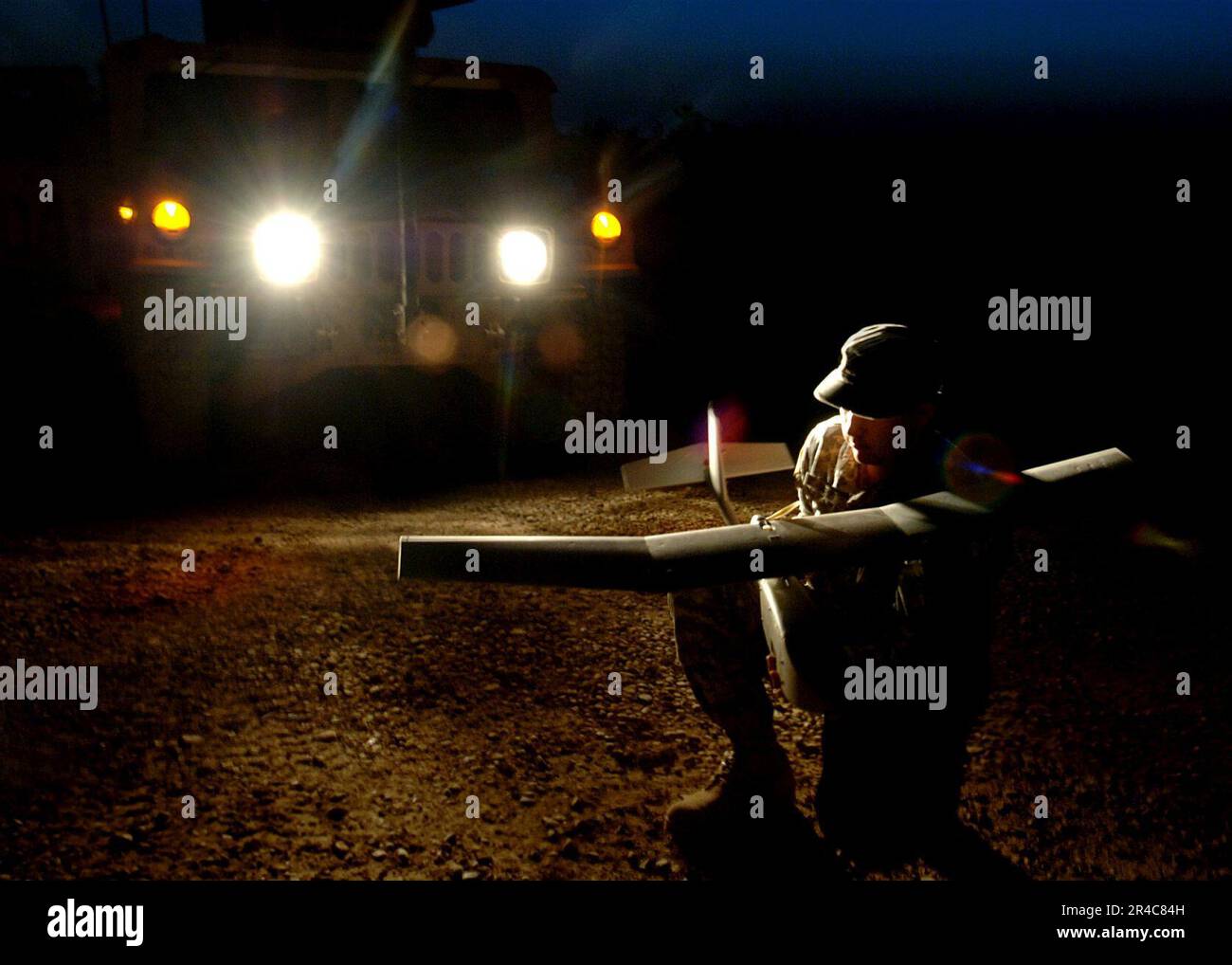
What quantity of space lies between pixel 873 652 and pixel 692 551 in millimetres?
637

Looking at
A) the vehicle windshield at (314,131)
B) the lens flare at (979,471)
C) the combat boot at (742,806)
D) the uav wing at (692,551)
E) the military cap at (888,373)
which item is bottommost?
the combat boot at (742,806)

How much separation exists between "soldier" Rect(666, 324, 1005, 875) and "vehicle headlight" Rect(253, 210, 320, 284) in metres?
3.65

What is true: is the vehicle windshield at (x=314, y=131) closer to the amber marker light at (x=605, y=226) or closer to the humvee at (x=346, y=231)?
the humvee at (x=346, y=231)

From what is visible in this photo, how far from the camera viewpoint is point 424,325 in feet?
16.6

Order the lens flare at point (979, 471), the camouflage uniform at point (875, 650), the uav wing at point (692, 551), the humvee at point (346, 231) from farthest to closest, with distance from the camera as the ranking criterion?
the humvee at point (346, 231) < the camouflage uniform at point (875, 650) < the lens flare at point (979, 471) < the uav wing at point (692, 551)

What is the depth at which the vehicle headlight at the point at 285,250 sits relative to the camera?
489 centimetres

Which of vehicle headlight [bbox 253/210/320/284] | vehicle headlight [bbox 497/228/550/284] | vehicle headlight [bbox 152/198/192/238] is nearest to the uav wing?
vehicle headlight [bbox 497/228/550/284]

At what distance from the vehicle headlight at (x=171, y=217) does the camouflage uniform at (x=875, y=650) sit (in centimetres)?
A: 407

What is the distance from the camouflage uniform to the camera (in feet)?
6.05

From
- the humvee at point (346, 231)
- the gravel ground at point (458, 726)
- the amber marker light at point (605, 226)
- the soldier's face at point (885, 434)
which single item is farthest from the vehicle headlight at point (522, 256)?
the soldier's face at point (885, 434)

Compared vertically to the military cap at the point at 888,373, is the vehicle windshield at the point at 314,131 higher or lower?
higher

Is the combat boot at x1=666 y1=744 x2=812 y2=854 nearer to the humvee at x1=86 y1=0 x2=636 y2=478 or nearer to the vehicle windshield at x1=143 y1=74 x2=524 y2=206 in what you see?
the humvee at x1=86 y1=0 x2=636 y2=478

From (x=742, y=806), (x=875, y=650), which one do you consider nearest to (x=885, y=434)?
(x=875, y=650)
